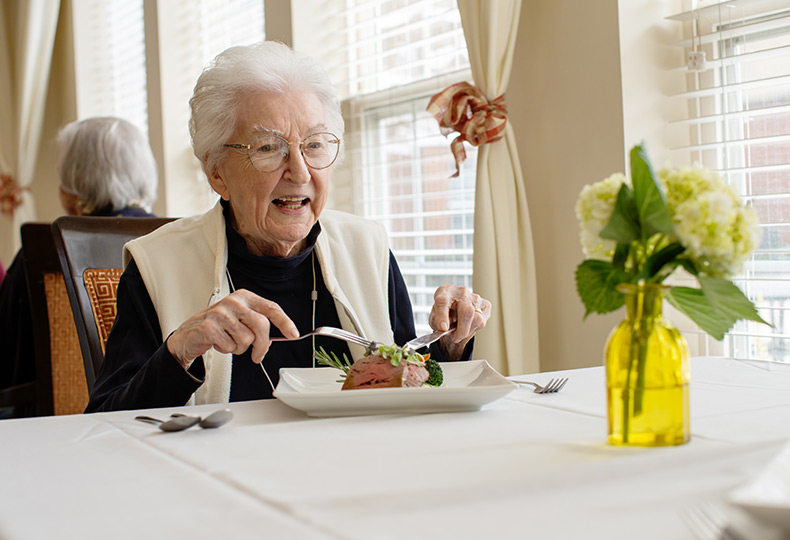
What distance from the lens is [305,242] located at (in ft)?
5.71

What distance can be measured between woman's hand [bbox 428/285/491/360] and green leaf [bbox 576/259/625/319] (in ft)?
1.81

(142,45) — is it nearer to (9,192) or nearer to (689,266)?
(9,192)

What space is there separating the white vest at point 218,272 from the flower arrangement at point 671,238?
33.9 inches

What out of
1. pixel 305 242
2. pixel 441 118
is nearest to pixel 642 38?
pixel 441 118

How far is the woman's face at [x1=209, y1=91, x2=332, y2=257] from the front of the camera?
5.29 feet

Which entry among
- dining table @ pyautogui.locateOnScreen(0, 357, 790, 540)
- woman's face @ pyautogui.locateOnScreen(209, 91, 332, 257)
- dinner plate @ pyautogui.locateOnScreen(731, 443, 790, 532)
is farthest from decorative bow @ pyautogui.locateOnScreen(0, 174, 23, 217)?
dinner plate @ pyautogui.locateOnScreen(731, 443, 790, 532)

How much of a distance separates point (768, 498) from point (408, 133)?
268 centimetres

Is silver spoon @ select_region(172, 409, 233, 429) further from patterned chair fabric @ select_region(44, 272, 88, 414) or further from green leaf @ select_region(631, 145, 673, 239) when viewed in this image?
patterned chair fabric @ select_region(44, 272, 88, 414)

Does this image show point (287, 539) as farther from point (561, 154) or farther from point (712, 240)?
point (561, 154)

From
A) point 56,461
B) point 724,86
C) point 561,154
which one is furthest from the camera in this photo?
point 561,154

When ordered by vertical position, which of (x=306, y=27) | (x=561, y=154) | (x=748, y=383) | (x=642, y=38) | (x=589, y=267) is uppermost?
(x=306, y=27)

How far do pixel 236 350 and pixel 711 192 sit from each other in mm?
701

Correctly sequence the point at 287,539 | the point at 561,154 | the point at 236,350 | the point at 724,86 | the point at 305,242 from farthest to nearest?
the point at 561,154
the point at 724,86
the point at 305,242
the point at 236,350
the point at 287,539

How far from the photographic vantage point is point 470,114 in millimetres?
2303
